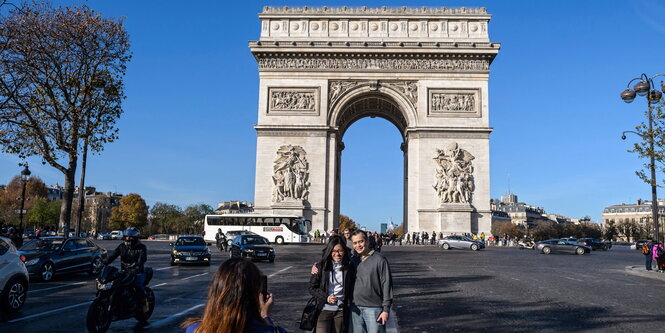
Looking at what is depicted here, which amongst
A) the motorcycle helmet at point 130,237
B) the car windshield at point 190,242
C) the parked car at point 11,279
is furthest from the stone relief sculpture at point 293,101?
the motorcycle helmet at point 130,237

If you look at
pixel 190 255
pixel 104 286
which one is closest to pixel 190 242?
pixel 190 255

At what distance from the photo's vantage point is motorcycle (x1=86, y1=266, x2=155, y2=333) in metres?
6.49

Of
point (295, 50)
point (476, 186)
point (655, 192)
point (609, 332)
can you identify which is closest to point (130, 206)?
point (295, 50)

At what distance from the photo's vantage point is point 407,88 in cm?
3628

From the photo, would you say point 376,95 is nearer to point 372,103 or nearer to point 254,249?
point 372,103

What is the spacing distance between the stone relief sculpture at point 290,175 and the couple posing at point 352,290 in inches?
1185

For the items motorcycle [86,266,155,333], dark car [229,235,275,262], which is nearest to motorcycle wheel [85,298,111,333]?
motorcycle [86,266,155,333]

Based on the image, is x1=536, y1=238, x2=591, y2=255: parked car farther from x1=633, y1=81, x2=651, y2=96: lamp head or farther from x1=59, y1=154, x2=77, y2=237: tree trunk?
x1=59, y1=154, x2=77, y2=237: tree trunk

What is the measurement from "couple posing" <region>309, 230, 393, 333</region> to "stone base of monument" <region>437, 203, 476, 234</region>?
30146mm

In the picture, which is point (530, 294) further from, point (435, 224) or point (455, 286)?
point (435, 224)

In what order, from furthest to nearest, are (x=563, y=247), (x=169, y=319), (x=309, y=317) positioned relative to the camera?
(x=563, y=247), (x=169, y=319), (x=309, y=317)

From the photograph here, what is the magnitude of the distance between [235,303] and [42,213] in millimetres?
85126

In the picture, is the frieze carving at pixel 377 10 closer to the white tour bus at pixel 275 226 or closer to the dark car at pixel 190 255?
the white tour bus at pixel 275 226

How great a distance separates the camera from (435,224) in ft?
113
